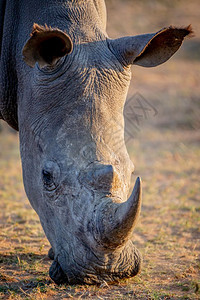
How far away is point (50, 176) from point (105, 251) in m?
0.78

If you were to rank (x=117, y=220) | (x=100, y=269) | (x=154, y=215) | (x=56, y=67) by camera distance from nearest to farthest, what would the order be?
(x=117, y=220) → (x=100, y=269) → (x=56, y=67) → (x=154, y=215)

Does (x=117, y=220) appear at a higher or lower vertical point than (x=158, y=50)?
lower

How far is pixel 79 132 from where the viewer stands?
3.78 m

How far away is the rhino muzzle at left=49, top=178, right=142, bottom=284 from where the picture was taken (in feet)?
10.8

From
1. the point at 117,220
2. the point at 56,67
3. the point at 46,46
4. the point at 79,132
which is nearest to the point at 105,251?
the point at 117,220

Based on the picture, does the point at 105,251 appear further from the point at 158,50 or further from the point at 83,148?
the point at 158,50

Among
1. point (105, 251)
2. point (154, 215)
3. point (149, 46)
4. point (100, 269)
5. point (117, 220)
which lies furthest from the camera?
point (154, 215)

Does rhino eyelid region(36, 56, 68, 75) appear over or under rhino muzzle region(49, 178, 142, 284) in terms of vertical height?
over

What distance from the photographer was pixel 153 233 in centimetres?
583

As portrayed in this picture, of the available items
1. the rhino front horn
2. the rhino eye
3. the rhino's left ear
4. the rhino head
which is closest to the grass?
the rhino head

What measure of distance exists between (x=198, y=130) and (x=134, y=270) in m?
8.93

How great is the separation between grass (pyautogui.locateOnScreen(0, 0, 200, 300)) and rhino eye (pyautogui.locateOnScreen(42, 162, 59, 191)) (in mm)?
828

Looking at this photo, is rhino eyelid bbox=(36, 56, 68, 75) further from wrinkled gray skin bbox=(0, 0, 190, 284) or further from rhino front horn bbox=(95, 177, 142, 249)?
rhino front horn bbox=(95, 177, 142, 249)

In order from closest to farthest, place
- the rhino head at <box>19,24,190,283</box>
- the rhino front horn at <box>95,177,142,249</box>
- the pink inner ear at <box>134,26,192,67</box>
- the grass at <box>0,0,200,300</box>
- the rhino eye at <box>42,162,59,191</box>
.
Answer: the rhino front horn at <box>95,177,142,249</box> → the rhino head at <box>19,24,190,283</box> → the rhino eye at <box>42,162,59,191</box> → the grass at <box>0,0,200,300</box> → the pink inner ear at <box>134,26,192,67</box>
